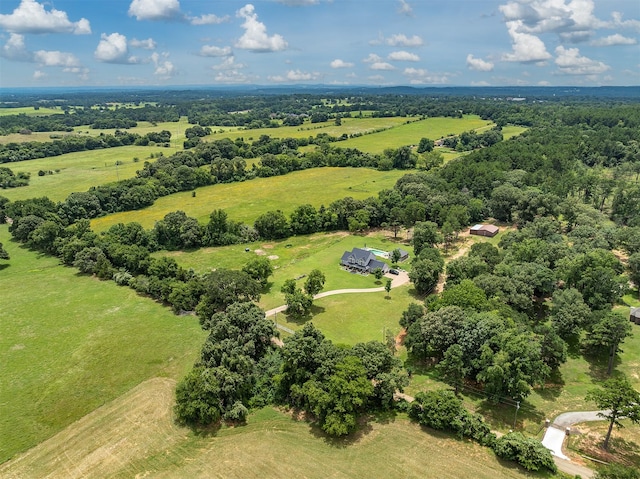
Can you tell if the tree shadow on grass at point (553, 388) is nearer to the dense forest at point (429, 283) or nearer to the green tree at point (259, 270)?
the dense forest at point (429, 283)

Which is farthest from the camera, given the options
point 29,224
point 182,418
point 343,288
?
point 29,224

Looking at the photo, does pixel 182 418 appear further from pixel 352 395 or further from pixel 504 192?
pixel 504 192

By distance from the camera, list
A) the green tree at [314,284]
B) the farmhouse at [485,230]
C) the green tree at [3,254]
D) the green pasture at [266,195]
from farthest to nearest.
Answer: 1. the green pasture at [266,195]
2. the farmhouse at [485,230]
3. the green tree at [3,254]
4. the green tree at [314,284]

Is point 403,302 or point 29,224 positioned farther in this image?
point 29,224

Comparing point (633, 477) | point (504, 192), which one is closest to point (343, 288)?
point (633, 477)

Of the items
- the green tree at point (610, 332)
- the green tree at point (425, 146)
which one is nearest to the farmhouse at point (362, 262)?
the green tree at point (610, 332)

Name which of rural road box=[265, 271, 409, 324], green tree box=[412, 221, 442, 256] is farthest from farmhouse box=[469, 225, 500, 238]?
rural road box=[265, 271, 409, 324]
